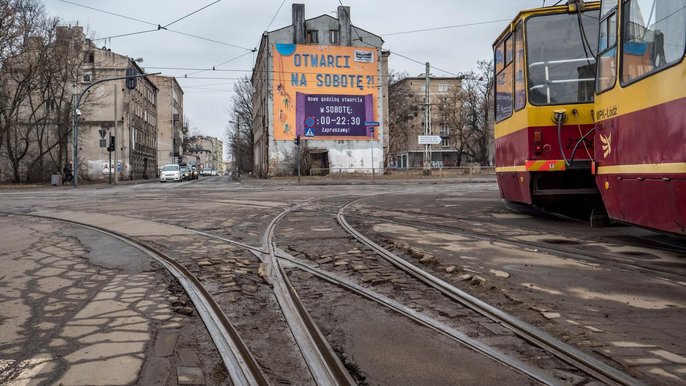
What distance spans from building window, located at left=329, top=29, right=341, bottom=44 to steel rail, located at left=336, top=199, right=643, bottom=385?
1623 inches

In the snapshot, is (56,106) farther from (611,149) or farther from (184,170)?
(611,149)

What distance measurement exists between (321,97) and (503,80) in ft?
107

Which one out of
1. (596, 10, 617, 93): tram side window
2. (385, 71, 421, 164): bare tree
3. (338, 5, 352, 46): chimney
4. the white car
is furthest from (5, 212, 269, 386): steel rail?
(385, 71, 421, 164): bare tree

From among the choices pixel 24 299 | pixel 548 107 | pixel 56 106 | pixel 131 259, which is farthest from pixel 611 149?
pixel 56 106

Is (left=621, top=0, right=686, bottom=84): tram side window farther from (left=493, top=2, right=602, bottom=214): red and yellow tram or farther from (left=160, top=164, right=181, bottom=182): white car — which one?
(left=160, top=164, right=181, bottom=182): white car

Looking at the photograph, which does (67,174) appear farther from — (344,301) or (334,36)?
(344,301)

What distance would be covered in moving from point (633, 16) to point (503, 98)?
16.8 ft

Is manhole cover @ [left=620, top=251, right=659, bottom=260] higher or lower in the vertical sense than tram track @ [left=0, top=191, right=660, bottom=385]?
higher

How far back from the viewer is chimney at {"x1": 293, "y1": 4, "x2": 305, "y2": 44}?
44.2 meters

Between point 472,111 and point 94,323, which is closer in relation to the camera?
point 94,323

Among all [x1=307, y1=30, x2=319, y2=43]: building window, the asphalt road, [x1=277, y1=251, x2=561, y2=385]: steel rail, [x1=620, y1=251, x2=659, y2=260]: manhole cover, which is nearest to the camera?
[x1=277, y1=251, x2=561, y2=385]: steel rail

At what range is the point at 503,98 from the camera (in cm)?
1145

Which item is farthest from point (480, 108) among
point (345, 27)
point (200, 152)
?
point (200, 152)

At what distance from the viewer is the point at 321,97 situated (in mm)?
43125
